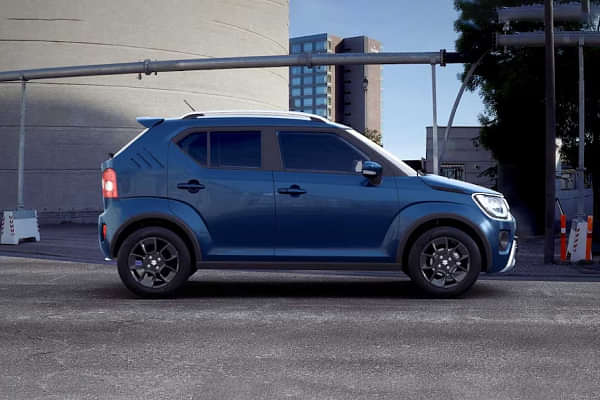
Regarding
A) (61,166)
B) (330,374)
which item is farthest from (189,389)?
(61,166)

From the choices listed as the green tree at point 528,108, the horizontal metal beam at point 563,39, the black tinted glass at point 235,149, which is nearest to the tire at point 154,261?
the black tinted glass at point 235,149

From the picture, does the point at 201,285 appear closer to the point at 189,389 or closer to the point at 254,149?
the point at 254,149

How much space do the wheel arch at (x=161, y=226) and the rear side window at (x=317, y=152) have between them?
126 cm

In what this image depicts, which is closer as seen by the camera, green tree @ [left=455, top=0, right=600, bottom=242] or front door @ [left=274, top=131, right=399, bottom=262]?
front door @ [left=274, top=131, right=399, bottom=262]

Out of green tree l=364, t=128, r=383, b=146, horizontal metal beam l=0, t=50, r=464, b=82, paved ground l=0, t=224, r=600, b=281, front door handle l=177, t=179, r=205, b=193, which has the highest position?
green tree l=364, t=128, r=383, b=146

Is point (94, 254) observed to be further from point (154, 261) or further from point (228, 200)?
point (228, 200)

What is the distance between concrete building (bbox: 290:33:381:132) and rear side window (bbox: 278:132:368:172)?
13151 cm

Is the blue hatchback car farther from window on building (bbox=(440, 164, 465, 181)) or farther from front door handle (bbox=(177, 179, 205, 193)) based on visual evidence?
window on building (bbox=(440, 164, 465, 181))

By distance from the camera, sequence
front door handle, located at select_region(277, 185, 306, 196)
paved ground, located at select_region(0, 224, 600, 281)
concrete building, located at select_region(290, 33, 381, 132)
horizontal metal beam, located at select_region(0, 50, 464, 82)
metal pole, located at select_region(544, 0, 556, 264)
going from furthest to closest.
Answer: concrete building, located at select_region(290, 33, 381, 132)
horizontal metal beam, located at select_region(0, 50, 464, 82)
metal pole, located at select_region(544, 0, 556, 264)
paved ground, located at select_region(0, 224, 600, 281)
front door handle, located at select_region(277, 185, 306, 196)

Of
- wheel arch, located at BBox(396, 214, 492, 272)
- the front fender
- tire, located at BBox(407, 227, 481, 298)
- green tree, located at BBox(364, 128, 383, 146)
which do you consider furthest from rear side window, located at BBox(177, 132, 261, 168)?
green tree, located at BBox(364, 128, 383, 146)

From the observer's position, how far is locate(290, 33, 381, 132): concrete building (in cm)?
14012

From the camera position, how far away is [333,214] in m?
7.16

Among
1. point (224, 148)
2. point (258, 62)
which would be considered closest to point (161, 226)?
point (224, 148)

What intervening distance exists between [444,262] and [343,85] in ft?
460
